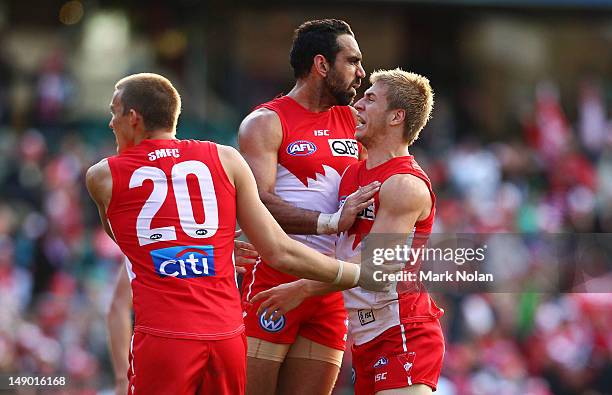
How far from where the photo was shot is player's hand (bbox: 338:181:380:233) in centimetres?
637

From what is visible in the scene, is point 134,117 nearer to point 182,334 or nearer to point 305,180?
point 182,334

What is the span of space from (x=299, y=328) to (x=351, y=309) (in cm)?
57

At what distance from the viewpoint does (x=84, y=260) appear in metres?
15.1

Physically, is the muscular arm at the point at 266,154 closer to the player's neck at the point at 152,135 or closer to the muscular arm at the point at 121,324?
the player's neck at the point at 152,135

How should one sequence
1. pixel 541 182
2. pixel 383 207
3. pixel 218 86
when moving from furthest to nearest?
pixel 218 86 < pixel 541 182 < pixel 383 207

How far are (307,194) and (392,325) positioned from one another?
111 centimetres

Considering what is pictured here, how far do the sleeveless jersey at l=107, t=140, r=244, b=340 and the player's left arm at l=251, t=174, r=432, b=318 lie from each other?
1.39ft

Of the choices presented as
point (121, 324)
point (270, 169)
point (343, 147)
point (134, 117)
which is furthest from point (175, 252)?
point (121, 324)

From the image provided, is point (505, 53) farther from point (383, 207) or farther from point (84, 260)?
point (383, 207)

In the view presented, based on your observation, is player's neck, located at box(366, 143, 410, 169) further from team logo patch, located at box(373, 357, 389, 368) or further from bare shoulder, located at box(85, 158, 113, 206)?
bare shoulder, located at box(85, 158, 113, 206)

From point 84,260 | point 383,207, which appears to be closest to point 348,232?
point 383,207

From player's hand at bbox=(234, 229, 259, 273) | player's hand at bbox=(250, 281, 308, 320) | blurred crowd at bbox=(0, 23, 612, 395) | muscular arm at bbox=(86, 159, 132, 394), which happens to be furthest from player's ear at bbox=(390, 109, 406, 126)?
blurred crowd at bbox=(0, 23, 612, 395)

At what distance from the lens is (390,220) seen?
6.27m

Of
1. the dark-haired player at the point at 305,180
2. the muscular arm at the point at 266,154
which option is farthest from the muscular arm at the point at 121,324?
the muscular arm at the point at 266,154
